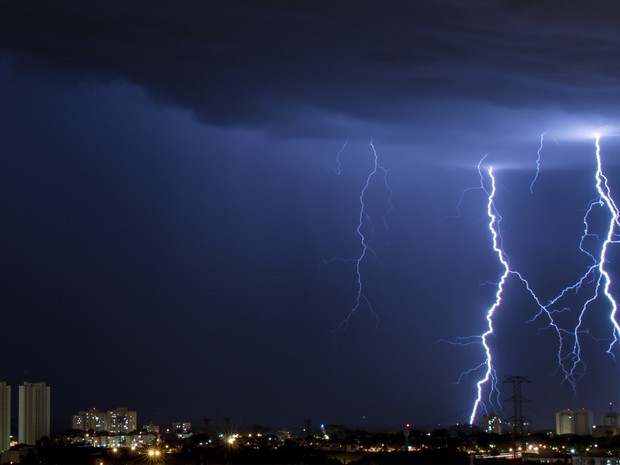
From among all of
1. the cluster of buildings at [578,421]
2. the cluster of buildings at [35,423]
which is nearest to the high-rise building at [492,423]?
the cluster of buildings at [578,421]

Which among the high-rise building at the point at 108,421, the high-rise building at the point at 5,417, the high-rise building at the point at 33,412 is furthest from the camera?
the high-rise building at the point at 108,421

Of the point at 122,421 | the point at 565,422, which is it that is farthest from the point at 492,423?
the point at 122,421

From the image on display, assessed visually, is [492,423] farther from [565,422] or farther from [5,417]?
[5,417]

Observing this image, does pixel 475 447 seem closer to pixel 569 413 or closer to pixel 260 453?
pixel 260 453

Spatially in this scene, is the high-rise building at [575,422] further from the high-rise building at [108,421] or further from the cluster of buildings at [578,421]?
the high-rise building at [108,421]

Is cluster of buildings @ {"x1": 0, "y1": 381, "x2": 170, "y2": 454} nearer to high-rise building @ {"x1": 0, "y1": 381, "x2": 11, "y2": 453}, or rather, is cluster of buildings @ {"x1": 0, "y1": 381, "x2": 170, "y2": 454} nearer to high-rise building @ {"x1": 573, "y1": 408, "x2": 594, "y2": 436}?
high-rise building @ {"x1": 0, "y1": 381, "x2": 11, "y2": 453}
